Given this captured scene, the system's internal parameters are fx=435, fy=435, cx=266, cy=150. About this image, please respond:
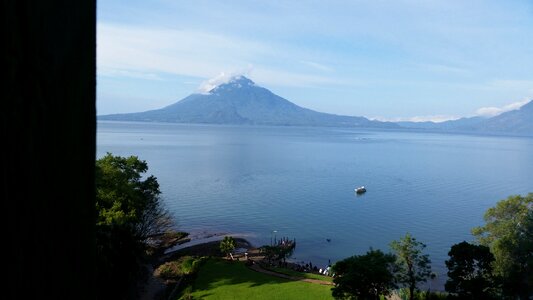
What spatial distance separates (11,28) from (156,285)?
27.4m

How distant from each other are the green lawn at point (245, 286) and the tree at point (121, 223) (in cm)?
399

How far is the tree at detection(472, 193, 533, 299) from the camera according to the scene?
20750 mm

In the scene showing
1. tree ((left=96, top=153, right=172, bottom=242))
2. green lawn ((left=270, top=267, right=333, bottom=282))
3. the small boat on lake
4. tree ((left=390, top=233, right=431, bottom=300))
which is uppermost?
tree ((left=96, top=153, right=172, bottom=242))

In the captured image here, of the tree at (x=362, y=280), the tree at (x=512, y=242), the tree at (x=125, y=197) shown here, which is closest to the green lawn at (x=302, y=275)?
the tree at (x=362, y=280)

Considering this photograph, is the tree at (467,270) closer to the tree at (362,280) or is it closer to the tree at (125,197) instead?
the tree at (362,280)

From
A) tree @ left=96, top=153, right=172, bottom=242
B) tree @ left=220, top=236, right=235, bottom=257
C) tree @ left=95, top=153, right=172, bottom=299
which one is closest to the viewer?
tree @ left=95, top=153, right=172, bottom=299

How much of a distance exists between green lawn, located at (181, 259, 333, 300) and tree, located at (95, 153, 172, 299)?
3992mm

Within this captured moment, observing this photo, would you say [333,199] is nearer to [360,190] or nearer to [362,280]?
[360,190]

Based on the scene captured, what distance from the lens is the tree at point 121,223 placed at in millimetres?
15700

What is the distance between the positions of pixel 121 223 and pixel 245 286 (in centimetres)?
831

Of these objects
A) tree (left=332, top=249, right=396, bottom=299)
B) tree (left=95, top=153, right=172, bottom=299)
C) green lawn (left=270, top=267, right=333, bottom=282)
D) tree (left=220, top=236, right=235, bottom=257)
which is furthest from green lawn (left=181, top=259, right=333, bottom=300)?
tree (left=95, top=153, right=172, bottom=299)

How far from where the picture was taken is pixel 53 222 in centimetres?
77

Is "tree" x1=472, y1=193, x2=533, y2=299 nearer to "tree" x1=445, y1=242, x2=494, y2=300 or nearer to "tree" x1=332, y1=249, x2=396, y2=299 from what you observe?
"tree" x1=445, y1=242, x2=494, y2=300

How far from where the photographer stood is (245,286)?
23438 millimetres
